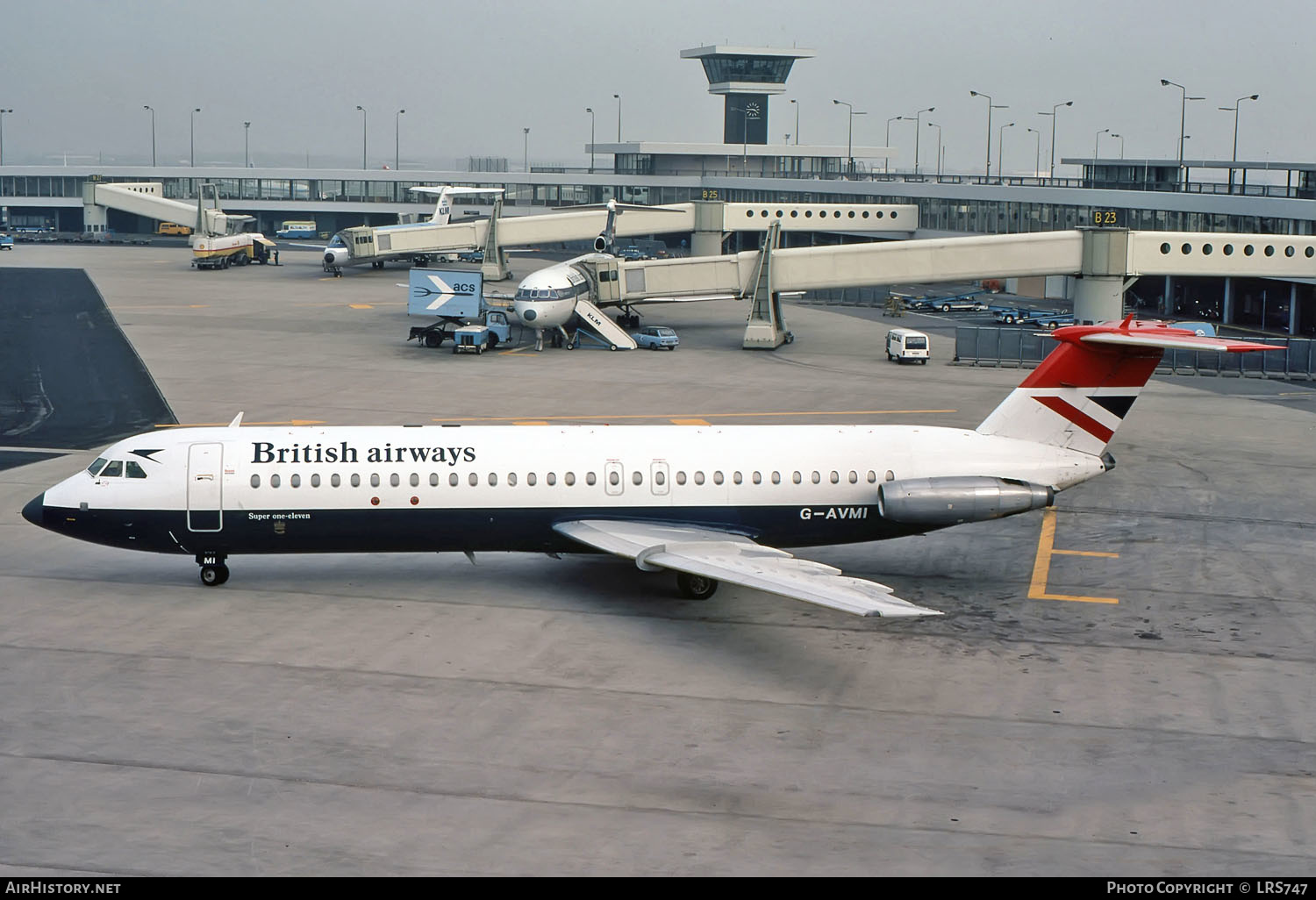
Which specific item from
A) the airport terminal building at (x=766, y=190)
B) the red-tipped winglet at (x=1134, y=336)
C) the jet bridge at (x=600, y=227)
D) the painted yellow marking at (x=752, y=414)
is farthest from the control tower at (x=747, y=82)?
the red-tipped winglet at (x=1134, y=336)

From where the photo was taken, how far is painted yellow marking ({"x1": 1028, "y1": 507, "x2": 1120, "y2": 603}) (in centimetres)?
2892

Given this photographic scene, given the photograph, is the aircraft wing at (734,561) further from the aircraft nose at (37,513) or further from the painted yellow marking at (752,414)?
the painted yellow marking at (752,414)

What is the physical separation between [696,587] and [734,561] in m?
2.22

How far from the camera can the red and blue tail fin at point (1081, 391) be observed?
29281 millimetres

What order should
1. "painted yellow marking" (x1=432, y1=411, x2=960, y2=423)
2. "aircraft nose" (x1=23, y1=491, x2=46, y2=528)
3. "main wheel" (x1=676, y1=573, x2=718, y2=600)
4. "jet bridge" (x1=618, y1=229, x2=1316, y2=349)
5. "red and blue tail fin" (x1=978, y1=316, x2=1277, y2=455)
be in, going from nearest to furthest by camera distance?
"aircraft nose" (x1=23, y1=491, x2=46, y2=528) → "main wheel" (x1=676, y1=573, x2=718, y2=600) → "red and blue tail fin" (x1=978, y1=316, x2=1277, y2=455) → "painted yellow marking" (x1=432, y1=411, x2=960, y2=423) → "jet bridge" (x1=618, y1=229, x2=1316, y2=349)

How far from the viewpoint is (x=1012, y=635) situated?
26.4m

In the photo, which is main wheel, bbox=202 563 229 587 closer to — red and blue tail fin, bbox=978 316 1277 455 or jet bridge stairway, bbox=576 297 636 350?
red and blue tail fin, bbox=978 316 1277 455

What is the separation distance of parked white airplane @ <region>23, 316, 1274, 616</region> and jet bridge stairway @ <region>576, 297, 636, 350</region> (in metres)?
41.4

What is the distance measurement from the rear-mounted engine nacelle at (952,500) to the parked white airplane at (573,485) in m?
0.04

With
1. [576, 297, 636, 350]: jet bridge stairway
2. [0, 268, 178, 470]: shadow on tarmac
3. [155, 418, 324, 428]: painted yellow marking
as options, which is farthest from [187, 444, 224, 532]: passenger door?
[576, 297, 636, 350]: jet bridge stairway

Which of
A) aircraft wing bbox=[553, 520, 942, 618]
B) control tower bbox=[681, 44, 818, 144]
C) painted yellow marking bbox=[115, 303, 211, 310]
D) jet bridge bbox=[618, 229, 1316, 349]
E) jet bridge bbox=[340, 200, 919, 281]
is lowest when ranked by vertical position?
aircraft wing bbox=[553, 520, 942, 618]

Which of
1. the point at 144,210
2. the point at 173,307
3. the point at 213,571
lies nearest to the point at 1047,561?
the point at 213,571
